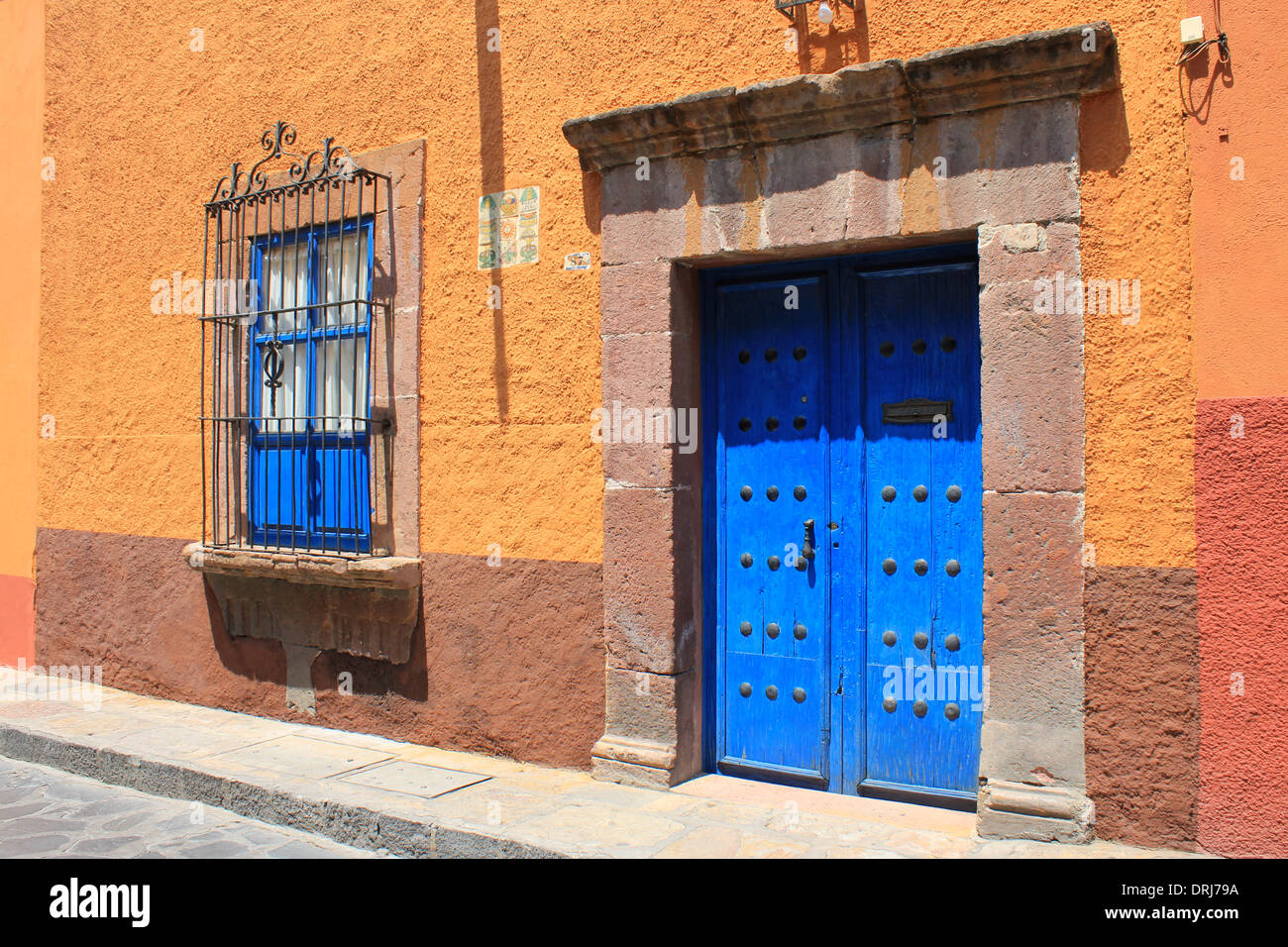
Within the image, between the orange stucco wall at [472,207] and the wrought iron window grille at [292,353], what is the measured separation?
211 mm

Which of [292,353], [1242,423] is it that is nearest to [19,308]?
[292,353]

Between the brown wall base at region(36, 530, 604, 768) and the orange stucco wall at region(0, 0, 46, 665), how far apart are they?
2.43 feet

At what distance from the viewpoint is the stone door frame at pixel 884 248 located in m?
3.64

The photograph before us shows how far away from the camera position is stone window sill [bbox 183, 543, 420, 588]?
5.10 metres

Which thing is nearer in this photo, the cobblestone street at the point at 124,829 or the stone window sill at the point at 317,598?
the cobblestone street at the point at 124,829

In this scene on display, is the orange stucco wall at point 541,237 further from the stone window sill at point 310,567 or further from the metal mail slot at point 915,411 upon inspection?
the metal mail slot at point 915,411

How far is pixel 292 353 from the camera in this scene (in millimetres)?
5867

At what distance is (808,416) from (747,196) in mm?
949

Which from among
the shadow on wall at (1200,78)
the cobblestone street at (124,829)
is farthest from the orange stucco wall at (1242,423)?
the cobblestone street at (124,829)

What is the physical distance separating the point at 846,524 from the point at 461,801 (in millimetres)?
1937

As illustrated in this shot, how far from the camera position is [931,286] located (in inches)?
165

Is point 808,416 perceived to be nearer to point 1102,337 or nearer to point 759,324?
point 759,324

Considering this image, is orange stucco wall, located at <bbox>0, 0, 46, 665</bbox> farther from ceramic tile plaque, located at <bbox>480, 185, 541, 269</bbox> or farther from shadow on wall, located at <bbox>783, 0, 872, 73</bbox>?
shadow on wall, located at <bbox>783, 0, 872, 73</bbox>
